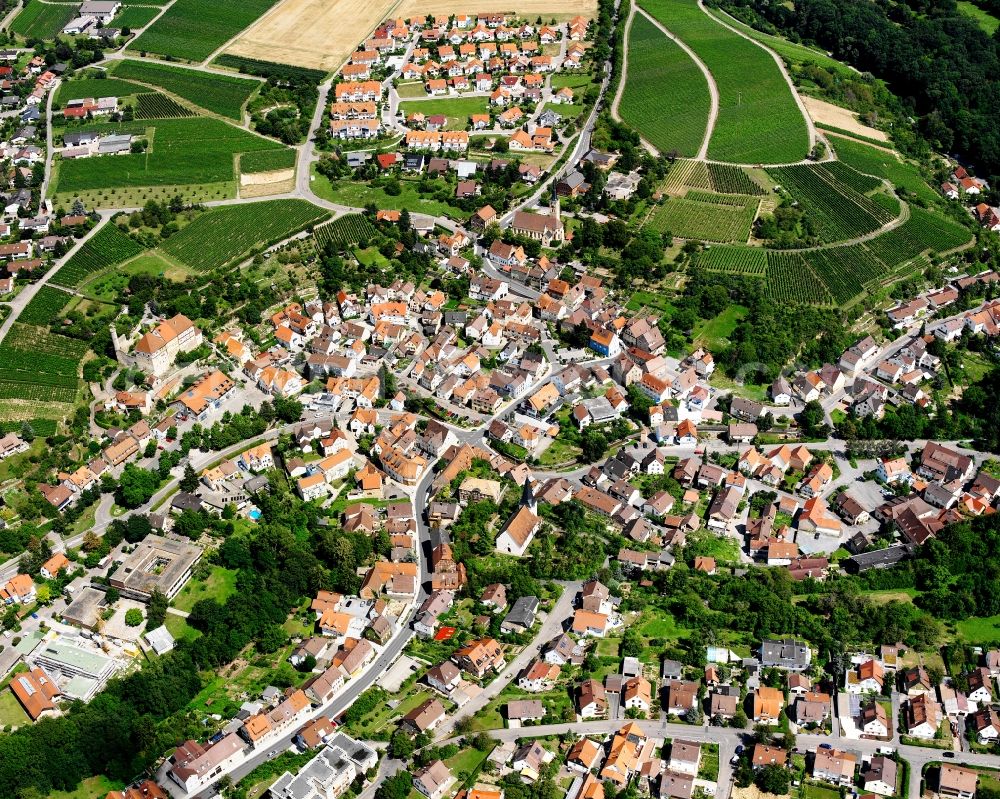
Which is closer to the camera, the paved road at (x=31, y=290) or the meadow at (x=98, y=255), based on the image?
the paved road at (x=31, y=290)

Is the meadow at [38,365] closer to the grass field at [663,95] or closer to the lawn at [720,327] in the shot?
the lawn at [720,327]

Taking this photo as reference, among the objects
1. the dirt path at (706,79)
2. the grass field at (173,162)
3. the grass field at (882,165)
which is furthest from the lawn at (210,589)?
the grass field at (882,165)

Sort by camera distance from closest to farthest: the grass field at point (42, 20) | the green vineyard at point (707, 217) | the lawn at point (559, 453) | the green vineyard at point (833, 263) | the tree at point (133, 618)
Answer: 1. the tree at point (133, 618)
2. the lawn at point (559, 453)
3. the green vineyard at point (833, 263)
4. the green vineyard at point (707, 217)
5. the grass field at point (42, 20)

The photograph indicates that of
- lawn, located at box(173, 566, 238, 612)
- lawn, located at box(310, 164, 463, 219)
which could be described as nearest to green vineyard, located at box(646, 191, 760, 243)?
lawn, located at box(310, 164, 463, 219)

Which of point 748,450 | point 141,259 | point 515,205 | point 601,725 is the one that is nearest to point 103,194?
point 141,259

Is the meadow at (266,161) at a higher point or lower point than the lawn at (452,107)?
lower

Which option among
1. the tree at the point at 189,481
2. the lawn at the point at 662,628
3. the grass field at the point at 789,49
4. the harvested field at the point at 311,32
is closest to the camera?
the lawn at the point at 662,628

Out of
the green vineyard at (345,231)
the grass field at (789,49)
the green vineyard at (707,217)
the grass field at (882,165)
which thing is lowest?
the green vineyard at (345,231)
